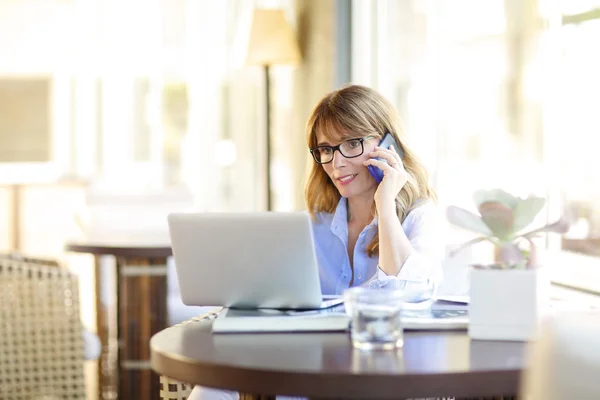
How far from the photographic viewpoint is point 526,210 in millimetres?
1588

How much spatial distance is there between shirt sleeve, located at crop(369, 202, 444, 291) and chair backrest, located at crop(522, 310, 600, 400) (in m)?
1.03

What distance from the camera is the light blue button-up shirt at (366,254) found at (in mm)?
2115

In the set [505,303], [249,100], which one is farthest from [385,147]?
[249,100]

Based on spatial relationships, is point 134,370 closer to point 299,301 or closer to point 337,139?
point 337,139

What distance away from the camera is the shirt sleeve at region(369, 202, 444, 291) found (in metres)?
2.05

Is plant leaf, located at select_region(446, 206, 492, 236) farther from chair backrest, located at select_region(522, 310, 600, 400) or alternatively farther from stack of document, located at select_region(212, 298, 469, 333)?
chair backrest, located at select_region(522, 310, 600, 400)

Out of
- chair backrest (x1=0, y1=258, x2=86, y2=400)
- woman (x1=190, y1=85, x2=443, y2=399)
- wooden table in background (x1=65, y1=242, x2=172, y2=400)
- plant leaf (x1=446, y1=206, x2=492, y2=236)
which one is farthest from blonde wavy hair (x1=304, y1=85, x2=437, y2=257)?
wooden table in background (x1=65, y1=242, x2=172, y2=400)

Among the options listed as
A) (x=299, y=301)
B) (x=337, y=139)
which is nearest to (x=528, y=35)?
(x=337, y=139)

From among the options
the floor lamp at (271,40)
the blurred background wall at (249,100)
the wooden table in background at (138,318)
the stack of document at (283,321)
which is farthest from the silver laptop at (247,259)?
the floor lamp at (271,40)

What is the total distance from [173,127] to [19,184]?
146 cm

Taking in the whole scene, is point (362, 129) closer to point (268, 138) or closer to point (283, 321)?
point (283, 321)

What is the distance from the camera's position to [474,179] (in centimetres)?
336

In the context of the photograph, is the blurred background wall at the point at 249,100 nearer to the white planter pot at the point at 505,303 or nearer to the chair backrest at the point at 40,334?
the chair backrest at the point at 40,334

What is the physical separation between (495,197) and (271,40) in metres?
3.58
